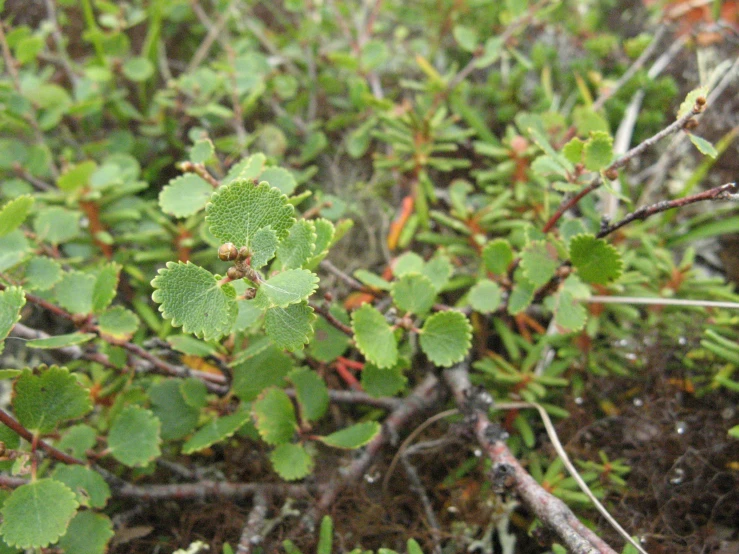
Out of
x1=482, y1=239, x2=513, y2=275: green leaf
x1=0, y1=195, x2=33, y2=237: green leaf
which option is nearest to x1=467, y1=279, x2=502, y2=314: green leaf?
x1=482, y1=239, x2=513, y2=275: green leaf

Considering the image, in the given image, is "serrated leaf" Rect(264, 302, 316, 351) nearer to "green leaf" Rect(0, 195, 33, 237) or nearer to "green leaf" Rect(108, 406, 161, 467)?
"green leaf" Rect(108, 406, 161, 467)

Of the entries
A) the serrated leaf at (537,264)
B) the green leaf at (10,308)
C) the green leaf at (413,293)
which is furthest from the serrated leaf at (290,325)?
the serrated leaf at (537,264)

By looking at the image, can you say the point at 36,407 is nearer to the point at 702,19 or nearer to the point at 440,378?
the point at 440,378

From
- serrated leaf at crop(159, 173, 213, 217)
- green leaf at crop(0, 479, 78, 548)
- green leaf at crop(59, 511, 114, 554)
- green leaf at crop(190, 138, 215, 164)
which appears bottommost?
green leaf at crop(59, 511, 114, 554)

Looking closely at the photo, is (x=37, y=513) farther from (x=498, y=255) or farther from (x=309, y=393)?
(x=498, y=255)

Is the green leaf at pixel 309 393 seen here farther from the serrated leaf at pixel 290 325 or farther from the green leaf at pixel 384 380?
the serrated leaf at pixel 290 325

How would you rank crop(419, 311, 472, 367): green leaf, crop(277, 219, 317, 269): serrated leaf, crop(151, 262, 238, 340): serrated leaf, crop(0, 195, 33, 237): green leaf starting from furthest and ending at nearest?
crop(419, 311, 472, 367): green leaf < crop(0, 195, 33, 237): green leaf < crop(277, 219, 317, 269): serrated leaf < crop(151, 262, 238, 340): serrated leaf

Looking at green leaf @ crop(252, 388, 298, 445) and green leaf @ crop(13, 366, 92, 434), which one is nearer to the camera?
green leaf @ crop(13, 366, 92, 434)

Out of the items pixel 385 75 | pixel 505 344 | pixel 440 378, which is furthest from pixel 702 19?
pixel 440 378
